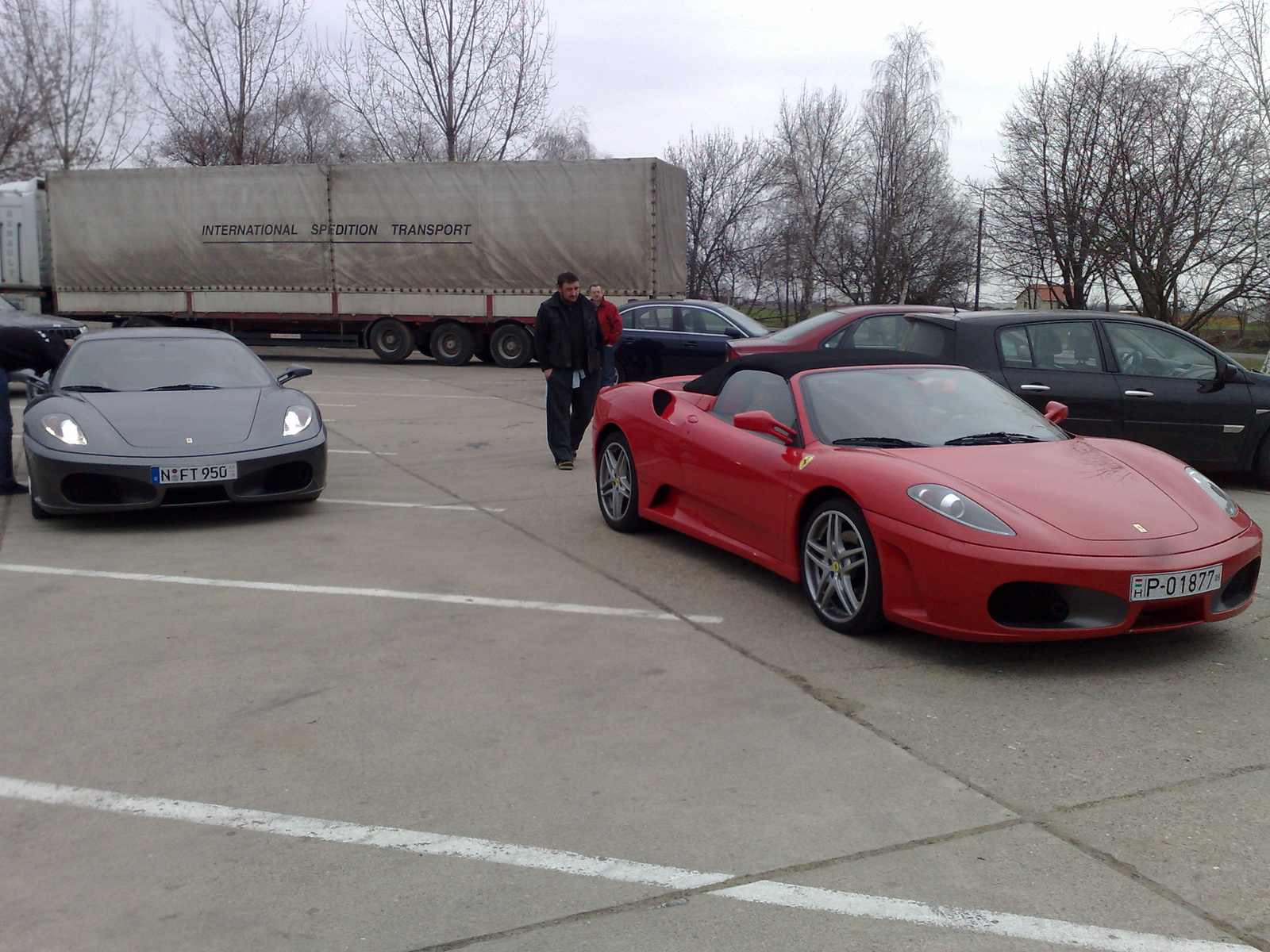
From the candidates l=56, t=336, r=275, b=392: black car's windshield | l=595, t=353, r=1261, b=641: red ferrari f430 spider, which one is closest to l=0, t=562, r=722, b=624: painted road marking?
l=595, t=353, r=1261, b=641: red ferrari f430 spider

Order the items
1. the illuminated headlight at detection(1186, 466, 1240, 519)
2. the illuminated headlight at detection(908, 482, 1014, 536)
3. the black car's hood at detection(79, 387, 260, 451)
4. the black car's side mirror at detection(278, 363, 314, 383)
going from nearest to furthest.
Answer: the illuminated headlight at detection(908, 482, 1014, 536), the illuminated headlight at detection(1186, 466, 1240, 519), the black car's hood at detection(79, 387, 260, 451), the black car's side mirror at detection(278, 363, 314, 383)

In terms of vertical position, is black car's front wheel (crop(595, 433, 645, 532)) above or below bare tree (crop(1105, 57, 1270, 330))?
below

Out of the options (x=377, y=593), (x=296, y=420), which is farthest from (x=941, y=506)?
(x=296, y=420)

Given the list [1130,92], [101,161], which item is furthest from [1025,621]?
[101,161]

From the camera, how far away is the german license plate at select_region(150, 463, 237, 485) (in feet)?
23.0

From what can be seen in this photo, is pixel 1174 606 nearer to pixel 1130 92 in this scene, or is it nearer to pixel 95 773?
pixel 95 773

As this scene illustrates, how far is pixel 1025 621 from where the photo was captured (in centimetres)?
445

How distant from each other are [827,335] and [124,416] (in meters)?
6.06

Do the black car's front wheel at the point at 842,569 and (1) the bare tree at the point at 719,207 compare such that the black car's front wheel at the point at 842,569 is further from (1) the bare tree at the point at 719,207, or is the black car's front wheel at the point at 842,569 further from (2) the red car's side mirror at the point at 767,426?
(1) the bare tree at the point at 719,207

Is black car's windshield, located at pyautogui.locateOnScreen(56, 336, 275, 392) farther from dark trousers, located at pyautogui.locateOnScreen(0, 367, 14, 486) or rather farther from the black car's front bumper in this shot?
the black car's front bumper

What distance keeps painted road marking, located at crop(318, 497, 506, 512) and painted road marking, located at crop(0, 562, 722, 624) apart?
7.13ft

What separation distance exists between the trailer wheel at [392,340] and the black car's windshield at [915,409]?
55.3ft

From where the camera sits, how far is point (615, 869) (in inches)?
114

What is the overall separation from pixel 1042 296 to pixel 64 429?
29.0m
